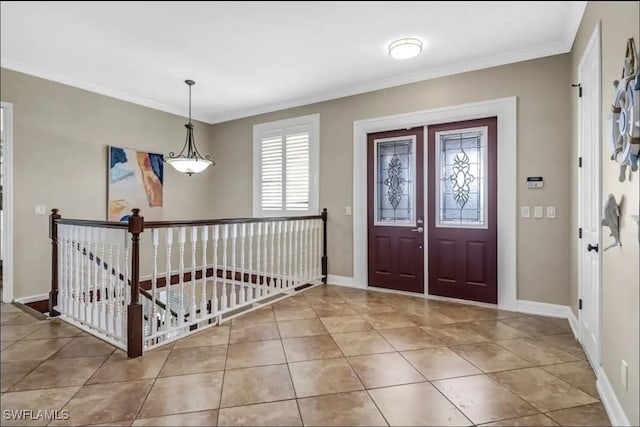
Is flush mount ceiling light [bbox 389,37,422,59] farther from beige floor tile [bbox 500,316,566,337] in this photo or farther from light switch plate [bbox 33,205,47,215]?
light switch plate [bbox 33,205,47,215]

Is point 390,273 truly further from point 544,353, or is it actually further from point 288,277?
point 544,353

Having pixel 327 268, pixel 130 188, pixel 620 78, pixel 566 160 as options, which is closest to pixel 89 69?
pixel 130 188

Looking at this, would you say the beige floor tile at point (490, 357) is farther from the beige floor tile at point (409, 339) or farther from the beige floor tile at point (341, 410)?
the beige floor tile at point (341, 410)

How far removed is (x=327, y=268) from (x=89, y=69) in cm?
363

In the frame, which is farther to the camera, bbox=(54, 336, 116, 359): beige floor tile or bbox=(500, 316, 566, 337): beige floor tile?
bbox=(500, 316, 566, 337): beige floor tile

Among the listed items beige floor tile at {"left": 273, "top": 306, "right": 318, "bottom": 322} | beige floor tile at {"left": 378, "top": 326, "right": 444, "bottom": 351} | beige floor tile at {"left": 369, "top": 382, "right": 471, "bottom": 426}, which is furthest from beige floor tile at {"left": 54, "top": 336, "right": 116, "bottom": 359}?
beige floor tile at {"left": 378, "top": 326, "right": 444, "bottom": 351}

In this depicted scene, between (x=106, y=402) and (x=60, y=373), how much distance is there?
1.86 feet

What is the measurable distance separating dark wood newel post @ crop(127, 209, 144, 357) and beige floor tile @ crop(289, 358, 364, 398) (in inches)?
43.4

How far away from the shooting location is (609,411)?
167cm

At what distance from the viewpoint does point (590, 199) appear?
238 centimetres

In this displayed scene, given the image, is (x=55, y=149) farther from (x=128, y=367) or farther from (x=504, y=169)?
(x=504, y=169)

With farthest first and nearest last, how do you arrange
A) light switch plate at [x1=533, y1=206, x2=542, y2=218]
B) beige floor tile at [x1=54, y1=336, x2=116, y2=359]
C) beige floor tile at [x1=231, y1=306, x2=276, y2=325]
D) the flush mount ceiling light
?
light switch plate at [x1=533, y1=206, x2=542, y2=218] < beige floor tile at [x1=231, y1=306, x2=276, y2=325] < the flush mount ceiling light < beige floor tile at [x1=54, y1=336, x2=116, y2=359]

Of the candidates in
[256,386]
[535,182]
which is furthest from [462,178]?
[256,386]

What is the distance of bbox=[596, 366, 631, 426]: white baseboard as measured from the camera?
1.54 m
